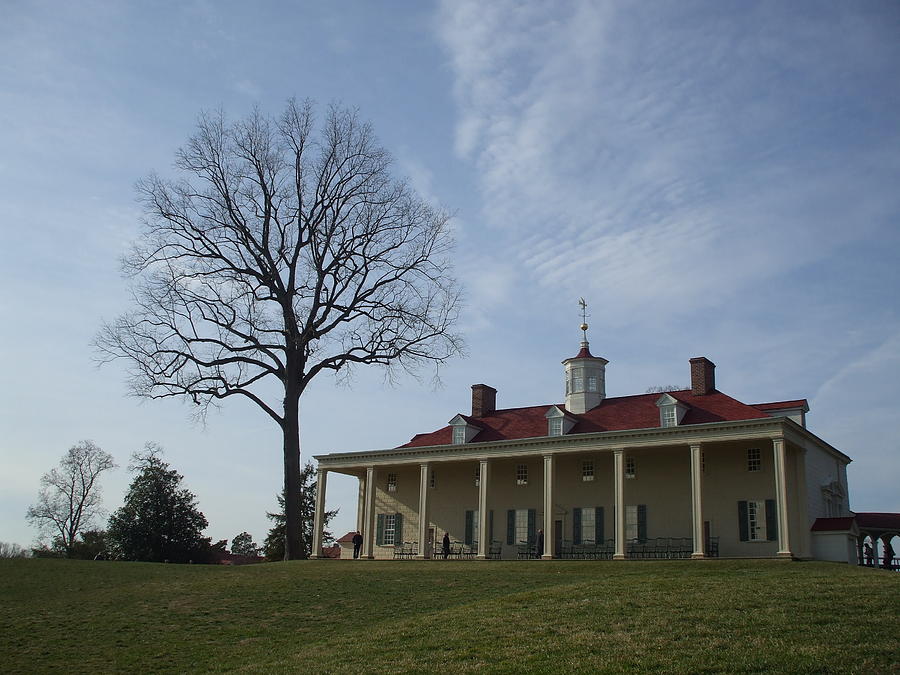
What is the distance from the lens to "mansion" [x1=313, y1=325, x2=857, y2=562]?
30250 millimetres

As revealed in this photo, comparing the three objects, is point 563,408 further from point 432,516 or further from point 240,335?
point 240,335

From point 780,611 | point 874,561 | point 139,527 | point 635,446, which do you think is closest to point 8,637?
point 780,611

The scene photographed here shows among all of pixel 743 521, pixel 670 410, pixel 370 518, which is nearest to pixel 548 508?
pixel 670 410

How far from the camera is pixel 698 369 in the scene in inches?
1358

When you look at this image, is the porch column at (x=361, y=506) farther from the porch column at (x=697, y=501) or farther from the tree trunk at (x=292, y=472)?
the porch column at (x=697, y=501)

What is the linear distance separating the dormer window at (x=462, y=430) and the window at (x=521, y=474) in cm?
248

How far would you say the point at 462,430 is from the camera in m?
37.1

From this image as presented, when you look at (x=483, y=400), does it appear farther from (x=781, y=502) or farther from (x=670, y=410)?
(x=781, y=502)

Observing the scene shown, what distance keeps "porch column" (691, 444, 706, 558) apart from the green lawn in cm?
395

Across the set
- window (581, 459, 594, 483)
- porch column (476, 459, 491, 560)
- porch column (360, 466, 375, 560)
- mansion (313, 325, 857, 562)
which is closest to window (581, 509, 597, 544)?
mansion (313, 325, 857, 562)

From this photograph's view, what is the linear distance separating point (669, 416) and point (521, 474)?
289 inches

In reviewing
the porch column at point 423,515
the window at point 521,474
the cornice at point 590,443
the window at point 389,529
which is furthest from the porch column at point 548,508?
the window at point 389,529

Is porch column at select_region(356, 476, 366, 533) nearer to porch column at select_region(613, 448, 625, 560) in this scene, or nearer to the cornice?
the cornice

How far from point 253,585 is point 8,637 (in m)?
7.19
